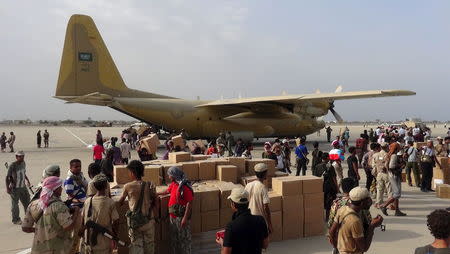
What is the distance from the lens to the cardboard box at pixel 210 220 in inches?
224

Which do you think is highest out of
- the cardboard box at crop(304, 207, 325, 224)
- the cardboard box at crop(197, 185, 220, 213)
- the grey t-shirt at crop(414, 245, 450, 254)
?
the grey t-shirt at crop(414, 245, 450, 254)

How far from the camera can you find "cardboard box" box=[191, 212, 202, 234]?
562 centimetres

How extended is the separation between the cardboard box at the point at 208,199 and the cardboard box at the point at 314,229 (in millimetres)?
1780

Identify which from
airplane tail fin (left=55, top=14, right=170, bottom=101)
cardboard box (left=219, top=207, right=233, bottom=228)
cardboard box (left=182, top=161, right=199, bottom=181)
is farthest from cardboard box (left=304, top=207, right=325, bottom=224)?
airplane tail fin (left=55, top=14, right=170, bottom=101)

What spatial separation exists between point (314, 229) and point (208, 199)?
2141 millimetres

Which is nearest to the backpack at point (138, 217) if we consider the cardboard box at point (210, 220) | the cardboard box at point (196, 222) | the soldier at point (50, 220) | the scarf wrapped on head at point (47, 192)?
the soldier at point (50, 220)

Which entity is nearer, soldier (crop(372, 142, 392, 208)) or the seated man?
the seated man

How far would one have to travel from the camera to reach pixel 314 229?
21.1 ft

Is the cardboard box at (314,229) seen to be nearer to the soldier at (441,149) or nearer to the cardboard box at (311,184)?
the cardboard box at (311,184)

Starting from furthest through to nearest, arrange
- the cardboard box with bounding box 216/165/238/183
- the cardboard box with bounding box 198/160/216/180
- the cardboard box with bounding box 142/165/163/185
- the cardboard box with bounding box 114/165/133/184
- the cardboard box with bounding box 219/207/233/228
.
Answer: the cardboard box with bounding box 198/160/216/180 < the cardboard box with bounding box 216/165/238/183 < the cardboard box with bounding box 114/165/133/184 < the cardboard box with bounding box 142/165/163/185 < the cardboard box with bounding box 219/207/233/228

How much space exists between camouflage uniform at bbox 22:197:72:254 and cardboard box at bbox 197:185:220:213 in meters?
2.27

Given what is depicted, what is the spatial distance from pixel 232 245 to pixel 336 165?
5326 millimetres

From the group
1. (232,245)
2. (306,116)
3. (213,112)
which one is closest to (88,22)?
(213,112)

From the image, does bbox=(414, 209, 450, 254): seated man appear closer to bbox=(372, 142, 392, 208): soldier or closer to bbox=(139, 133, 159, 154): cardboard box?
bbox=(372, 142, 392, 208): soldier
